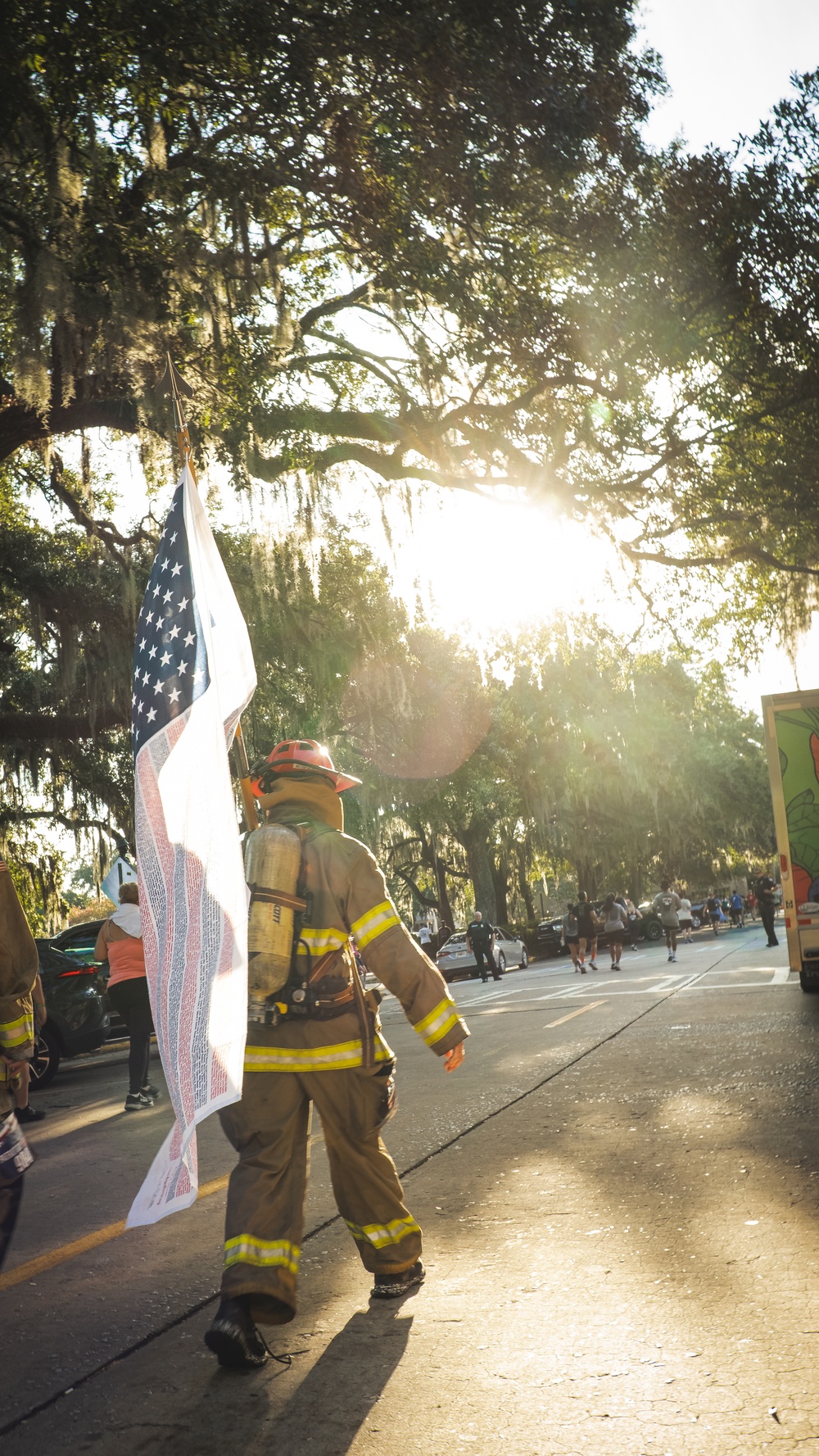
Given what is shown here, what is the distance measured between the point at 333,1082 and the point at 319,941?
0.45 metres

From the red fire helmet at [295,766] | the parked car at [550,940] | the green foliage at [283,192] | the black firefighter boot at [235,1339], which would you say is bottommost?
the parked car at [550,940]

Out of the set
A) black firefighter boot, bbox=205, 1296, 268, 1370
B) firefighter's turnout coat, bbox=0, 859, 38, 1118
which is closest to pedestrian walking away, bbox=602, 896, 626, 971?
firefighter's turnout coat, bbox=0, 859, 38, 1118

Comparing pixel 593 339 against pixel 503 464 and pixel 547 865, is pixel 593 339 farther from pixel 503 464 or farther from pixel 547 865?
pixel 547 865

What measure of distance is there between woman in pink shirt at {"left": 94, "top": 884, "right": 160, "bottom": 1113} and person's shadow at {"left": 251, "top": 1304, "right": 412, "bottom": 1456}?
18.0ft

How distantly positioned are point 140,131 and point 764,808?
1517 inches

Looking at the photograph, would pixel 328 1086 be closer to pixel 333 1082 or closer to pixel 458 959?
pixel 333 1082

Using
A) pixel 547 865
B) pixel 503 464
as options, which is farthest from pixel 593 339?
pixel 547 865

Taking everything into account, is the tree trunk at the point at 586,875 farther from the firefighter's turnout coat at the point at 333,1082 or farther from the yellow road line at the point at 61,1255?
the firefighter's turnout coat at the point at 333,1082

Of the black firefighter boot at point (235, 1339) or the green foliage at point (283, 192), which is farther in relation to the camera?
the green foliage at point (283, 192)

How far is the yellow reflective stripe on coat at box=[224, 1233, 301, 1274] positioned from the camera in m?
3.38

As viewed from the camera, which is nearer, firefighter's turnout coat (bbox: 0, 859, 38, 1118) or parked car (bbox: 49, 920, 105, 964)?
firefighter's turnout coat (bbox: 0, 859, 38, 1118)

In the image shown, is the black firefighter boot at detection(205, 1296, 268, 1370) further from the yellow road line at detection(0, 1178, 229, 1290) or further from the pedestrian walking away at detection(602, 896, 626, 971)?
the pedestrian walking away at detection(602, 896, 626, 971)

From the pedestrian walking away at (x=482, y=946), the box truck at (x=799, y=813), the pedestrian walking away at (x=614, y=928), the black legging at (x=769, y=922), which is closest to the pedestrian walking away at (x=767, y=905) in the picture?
the black legging at (x=769, y=922)

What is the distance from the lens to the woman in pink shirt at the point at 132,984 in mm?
8797
